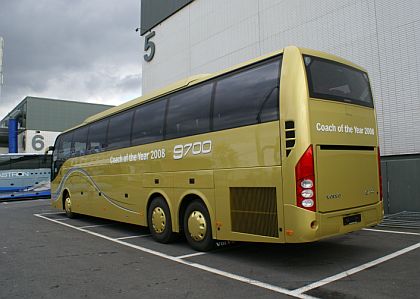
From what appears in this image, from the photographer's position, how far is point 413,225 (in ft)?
31.2

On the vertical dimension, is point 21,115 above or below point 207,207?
above

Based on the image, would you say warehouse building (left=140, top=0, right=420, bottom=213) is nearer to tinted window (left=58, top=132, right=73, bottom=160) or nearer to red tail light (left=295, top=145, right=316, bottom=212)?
red tail light (left=295, top=145, right=316, bottom=212)

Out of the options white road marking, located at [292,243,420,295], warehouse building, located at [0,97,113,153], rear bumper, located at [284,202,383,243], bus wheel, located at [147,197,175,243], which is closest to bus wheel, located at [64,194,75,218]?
bus wheel, located at [147,197,175,243]

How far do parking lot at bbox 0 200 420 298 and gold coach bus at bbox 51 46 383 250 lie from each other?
1.86ft

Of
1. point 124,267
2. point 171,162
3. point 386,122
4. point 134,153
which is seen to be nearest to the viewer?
point 124,267

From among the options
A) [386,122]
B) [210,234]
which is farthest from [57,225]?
[386,122]

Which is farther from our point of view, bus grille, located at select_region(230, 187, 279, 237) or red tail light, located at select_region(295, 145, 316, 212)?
bus grille, located at select_region(230, 187, 279, 237)

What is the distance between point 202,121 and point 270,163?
1951mm

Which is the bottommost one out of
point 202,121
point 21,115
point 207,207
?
point 207,207

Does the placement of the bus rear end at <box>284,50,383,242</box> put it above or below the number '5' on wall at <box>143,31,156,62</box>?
below

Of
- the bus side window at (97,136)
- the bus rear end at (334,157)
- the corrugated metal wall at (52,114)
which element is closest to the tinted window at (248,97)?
the bus rear end at (334,157)

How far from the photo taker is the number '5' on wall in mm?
24047

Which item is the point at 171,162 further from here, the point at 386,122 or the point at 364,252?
the point at 386,122

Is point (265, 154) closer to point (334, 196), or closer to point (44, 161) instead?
point (334, 196)
